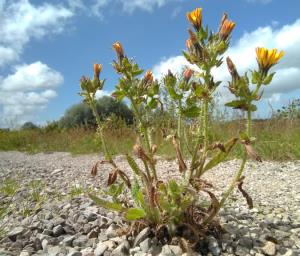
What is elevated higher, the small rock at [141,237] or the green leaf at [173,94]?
the green leaf at [173,94]

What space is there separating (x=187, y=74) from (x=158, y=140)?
10.1ft

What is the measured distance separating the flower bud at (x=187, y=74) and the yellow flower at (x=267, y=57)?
0.37m

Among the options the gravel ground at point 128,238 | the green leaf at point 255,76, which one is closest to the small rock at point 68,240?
the gravel ground at point 128,238

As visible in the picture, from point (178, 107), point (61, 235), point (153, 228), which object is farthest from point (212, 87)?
point (61, 235)

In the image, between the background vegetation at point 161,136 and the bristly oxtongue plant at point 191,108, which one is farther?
the background vegetation at point 161,136

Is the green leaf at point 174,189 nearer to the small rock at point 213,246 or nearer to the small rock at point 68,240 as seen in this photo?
the small rock at point 213,246

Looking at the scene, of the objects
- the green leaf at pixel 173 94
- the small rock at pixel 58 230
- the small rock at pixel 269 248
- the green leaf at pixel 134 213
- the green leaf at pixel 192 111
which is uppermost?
the green leaf at pixel 173 94

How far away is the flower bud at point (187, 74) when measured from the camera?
187 cm

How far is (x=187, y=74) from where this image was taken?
6.12 feet

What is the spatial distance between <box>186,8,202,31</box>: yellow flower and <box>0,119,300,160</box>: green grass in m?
0.94

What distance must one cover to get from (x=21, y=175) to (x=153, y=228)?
3488 mm

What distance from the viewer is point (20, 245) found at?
2.15 metres

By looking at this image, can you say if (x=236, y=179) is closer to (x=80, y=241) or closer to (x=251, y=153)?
(x=251, y=153)

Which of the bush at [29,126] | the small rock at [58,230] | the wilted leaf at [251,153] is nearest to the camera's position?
the wilted leaf at [251,153]
